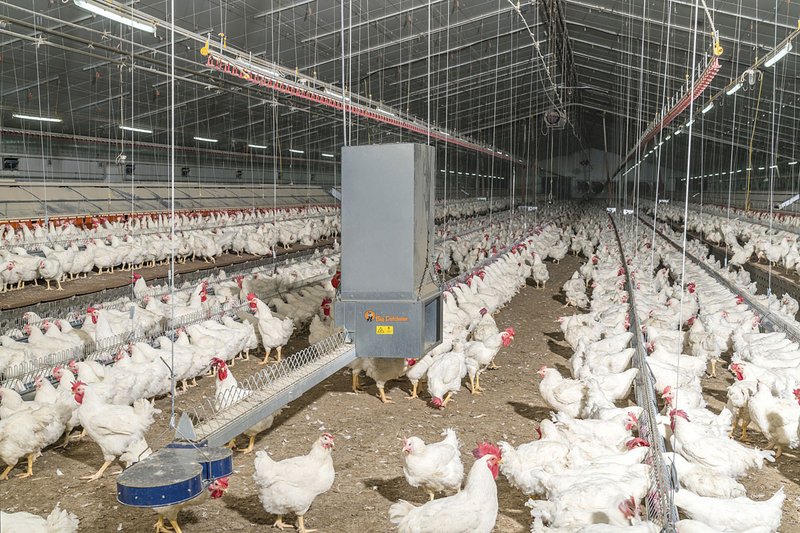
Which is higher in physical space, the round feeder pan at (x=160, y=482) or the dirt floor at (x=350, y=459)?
the round feeder pan at (x=160, y=482)

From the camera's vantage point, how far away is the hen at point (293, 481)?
4.38 meters

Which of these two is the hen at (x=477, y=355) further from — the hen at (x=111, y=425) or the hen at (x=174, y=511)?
the hen at (x=174, y=511)

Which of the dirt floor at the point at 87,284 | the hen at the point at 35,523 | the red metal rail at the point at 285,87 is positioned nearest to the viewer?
the hen at the point at 35,523

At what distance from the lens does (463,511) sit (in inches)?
155

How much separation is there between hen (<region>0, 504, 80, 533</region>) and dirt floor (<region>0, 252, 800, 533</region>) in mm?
604

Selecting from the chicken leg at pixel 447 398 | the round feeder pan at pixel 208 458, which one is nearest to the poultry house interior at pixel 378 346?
the round feeder pan at pixel 208 458

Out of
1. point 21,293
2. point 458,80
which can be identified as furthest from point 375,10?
point 21,293

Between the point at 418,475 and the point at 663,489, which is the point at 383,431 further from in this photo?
the point at 663,489

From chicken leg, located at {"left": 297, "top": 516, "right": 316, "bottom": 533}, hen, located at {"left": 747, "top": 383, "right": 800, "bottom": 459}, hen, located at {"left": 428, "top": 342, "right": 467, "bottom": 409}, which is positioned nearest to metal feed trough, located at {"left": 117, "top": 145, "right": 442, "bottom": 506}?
chicken leg, located at {"left": 297, "top": 516, "right": 316, "bottom": 533}

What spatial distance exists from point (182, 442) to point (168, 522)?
1.59m

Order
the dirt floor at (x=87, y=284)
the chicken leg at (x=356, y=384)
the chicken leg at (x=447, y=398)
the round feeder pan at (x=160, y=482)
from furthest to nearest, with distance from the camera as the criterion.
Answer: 1. the dirt floor at (x=87, y=284)
2. the chicken leg at (x=356, y=384)
3. the chicken leg at (x=447, y=398)
4. the round feeder pan at (x=160, y=482)

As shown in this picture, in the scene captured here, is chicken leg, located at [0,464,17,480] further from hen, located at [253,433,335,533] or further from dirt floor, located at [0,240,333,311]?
dirt floor, located at [0,240,333,311]

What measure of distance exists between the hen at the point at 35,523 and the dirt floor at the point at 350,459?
23.8 inches

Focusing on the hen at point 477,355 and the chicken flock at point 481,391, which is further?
the hen at point 477,355
